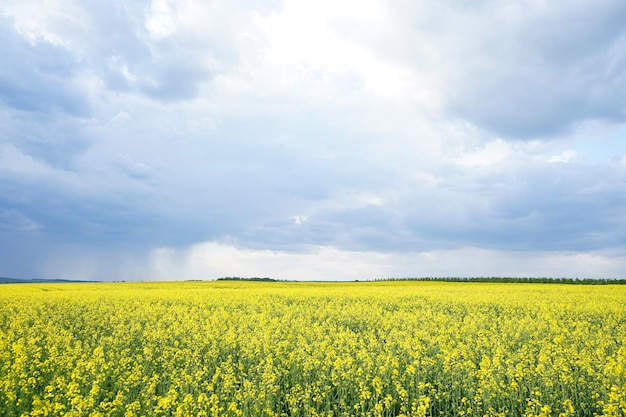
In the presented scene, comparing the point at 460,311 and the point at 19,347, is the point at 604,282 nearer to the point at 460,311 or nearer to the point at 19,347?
the point at 460,311

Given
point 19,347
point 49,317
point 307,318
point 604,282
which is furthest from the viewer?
point 604,282

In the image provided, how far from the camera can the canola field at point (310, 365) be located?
838 centimetres

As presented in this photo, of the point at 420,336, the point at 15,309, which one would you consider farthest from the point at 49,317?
the point at 420,336

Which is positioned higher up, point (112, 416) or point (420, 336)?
point (420, 336)

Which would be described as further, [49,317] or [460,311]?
[460,311]

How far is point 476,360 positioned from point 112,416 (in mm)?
9036

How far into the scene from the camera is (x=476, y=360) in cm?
1169

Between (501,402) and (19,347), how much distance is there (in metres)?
11.5

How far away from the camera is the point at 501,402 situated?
29.1 feet

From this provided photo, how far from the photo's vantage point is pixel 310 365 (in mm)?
10000

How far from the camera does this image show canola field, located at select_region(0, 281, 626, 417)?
8383mm

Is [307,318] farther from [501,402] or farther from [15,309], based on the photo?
[15,309]

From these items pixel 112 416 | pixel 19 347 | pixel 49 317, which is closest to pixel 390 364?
pixel 112 416

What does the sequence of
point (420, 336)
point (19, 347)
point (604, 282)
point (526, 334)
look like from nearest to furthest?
point (19, 347) → point (420, 336) → point (526, 334) → point (604, 282)
